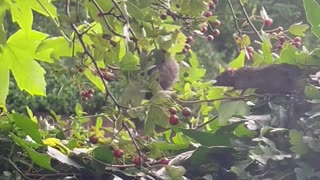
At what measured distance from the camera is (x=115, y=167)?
1.22 metres

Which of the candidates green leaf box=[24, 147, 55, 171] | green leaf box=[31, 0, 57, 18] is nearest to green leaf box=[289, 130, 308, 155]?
green leaf box=[24, 147, 55, 171]

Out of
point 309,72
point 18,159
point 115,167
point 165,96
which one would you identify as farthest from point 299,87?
point 18,159

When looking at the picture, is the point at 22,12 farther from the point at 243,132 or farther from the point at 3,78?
the point at 243,132

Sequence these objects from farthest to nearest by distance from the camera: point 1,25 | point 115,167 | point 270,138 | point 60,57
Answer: point 60,57 < point 1,25 < point 115,167 < point 270,138

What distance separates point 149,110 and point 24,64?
0.27 m

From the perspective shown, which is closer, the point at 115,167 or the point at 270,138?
the point at 270,138

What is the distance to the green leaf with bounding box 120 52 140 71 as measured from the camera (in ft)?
4.15

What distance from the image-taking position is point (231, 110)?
1.16 meters

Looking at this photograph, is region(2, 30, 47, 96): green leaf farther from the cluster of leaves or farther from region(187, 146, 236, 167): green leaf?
region(187, 146, 236, 167): green leaf

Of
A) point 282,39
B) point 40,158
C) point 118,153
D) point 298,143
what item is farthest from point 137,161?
point 282,39

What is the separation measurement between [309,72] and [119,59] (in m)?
0.40

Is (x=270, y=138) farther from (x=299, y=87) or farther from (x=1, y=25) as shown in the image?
(x=1, y=25)

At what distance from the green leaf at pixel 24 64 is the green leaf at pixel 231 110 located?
14.6 inches

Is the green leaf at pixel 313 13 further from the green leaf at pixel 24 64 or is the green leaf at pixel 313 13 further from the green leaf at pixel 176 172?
the green leaf at pixel 24 64
